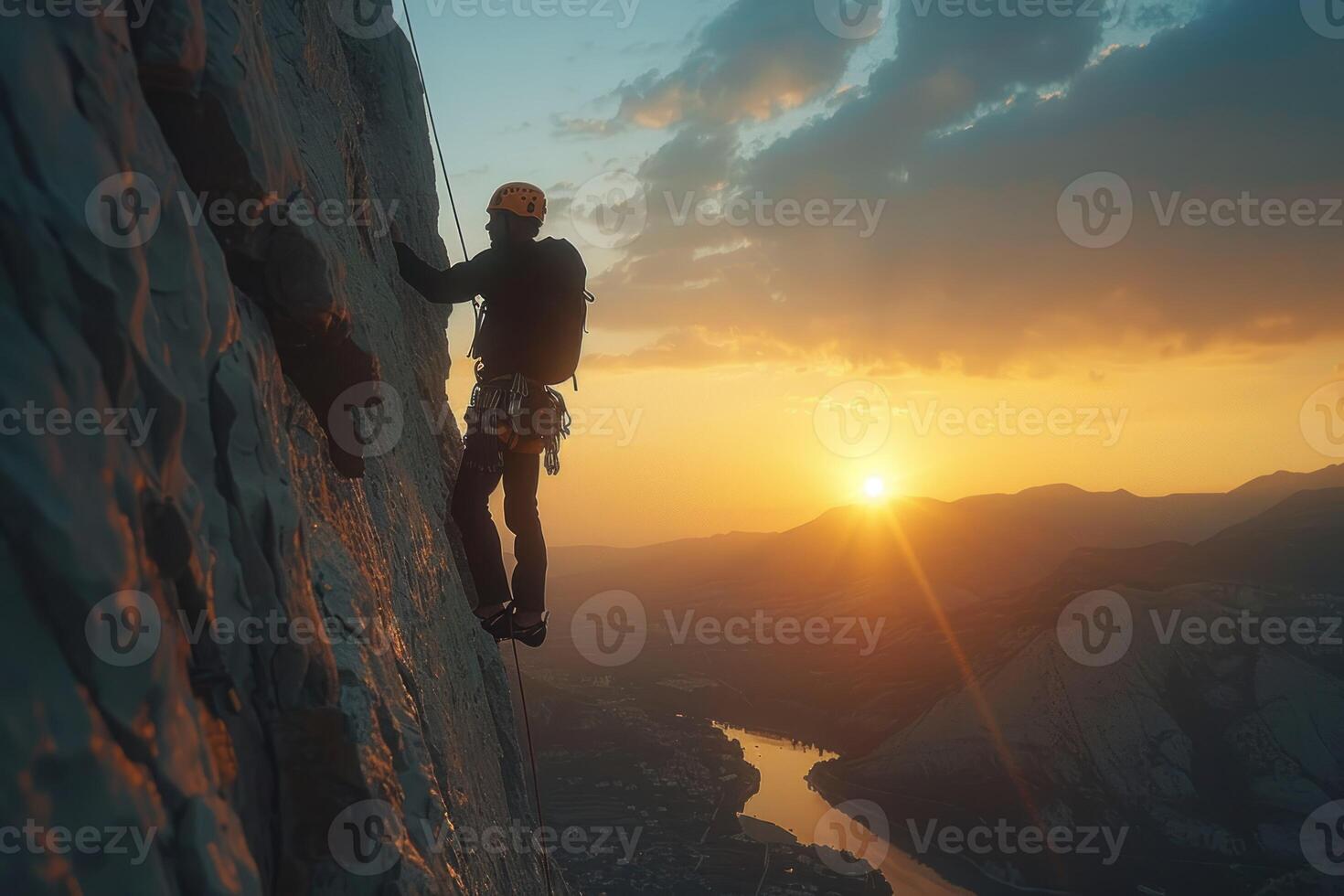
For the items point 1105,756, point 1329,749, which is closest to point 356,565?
point 1105,756

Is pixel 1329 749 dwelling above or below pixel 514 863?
above

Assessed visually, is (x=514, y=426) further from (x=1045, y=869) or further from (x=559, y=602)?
(x=559, y=602)

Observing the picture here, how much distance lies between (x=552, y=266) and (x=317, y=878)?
353cm

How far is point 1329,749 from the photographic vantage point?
6275 centimetres
